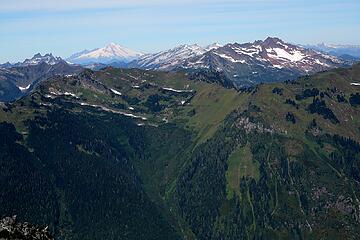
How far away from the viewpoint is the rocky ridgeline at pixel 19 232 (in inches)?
3841

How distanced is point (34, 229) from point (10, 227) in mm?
4970

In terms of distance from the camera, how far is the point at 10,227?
99125 mm

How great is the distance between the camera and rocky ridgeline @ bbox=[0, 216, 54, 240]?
9756cm

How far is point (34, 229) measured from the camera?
102 metres

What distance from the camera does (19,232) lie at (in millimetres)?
99062
